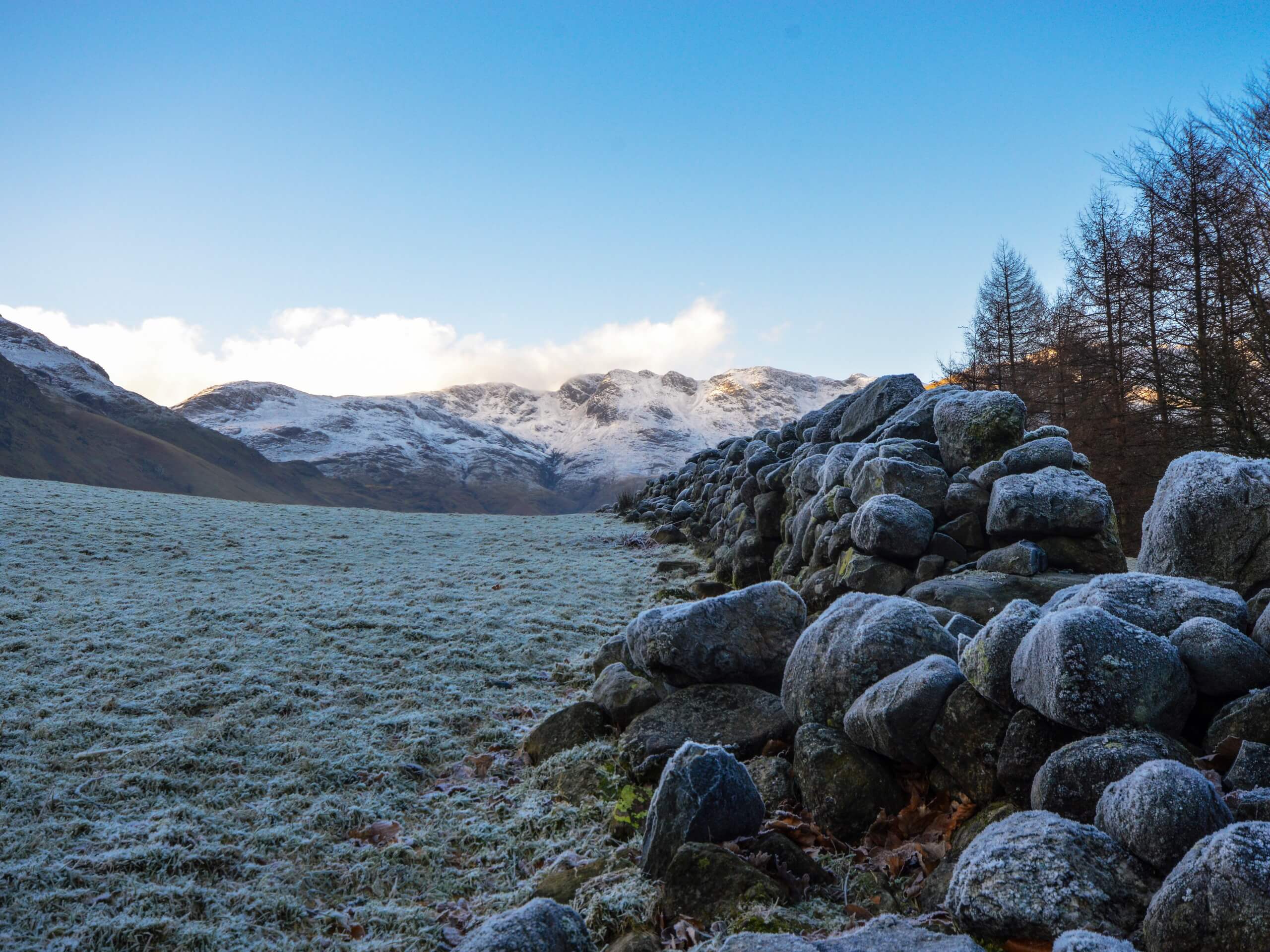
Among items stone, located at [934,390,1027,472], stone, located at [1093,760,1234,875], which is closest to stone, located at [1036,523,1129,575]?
stone, located at [934,390,1027,472]

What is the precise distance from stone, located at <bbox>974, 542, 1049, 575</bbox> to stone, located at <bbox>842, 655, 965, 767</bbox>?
3642 mm

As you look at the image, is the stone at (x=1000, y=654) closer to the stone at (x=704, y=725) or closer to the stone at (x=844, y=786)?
the stone at (x=844, y=786)

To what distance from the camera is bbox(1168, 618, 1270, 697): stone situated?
3.51m

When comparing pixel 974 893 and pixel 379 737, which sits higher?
pixel 974 893

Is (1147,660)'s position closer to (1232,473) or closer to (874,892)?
(874,892)

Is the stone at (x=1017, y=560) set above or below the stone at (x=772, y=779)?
above

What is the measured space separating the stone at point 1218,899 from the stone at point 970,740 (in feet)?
4.06

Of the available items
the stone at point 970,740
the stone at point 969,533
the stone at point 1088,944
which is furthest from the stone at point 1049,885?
the stone at point 969,533

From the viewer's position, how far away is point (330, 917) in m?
4.31

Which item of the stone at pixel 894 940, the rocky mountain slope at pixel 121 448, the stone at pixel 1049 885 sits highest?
the rocky mountain slope at pixel 121 448

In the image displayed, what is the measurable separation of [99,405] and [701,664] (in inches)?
8554

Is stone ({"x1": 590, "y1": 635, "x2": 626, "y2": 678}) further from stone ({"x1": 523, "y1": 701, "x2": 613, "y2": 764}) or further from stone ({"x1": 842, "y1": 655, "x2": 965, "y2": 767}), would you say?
stone ({"x1": 842, "y1": 655, "x2": 965, "y2": 767})

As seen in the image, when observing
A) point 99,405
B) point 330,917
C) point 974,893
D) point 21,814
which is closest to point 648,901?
point 974,893

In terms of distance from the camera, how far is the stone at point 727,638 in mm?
6457
